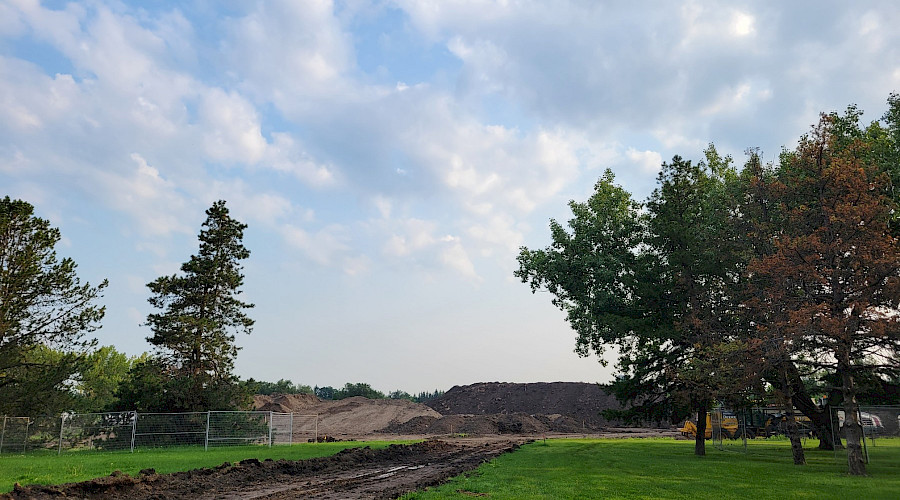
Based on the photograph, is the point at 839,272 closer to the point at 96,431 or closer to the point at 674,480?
the point at 674,480

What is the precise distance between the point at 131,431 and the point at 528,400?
72.8 m

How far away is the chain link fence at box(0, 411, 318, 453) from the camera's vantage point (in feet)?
100

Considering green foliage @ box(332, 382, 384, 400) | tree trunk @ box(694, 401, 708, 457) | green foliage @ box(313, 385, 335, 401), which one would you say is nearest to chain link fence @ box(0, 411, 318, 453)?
tree trunk @ box(694, 401, 708, 457)

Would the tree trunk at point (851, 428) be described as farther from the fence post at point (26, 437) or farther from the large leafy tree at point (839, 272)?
the fence post at point (26, 437)

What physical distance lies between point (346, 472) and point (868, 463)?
19.8 m

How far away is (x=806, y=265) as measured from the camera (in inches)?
784

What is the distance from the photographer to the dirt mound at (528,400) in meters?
91.2

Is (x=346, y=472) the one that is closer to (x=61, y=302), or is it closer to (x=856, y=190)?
(x=856, y=190)

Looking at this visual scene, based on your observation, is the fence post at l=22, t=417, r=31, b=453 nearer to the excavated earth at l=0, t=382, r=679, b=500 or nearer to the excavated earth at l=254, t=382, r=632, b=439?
the excavated earth at l=0, t=382, r=679, b=500

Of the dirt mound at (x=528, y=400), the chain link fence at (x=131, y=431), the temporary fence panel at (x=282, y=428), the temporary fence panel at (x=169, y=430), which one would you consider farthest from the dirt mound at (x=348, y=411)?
the temporary fence panel at (x=169, y=430)

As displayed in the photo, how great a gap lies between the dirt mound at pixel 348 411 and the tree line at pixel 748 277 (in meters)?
45.3

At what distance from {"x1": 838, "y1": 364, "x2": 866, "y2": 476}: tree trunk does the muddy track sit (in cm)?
1300

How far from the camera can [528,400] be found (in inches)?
3787

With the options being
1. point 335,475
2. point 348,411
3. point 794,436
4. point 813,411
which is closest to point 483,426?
point 348,411
